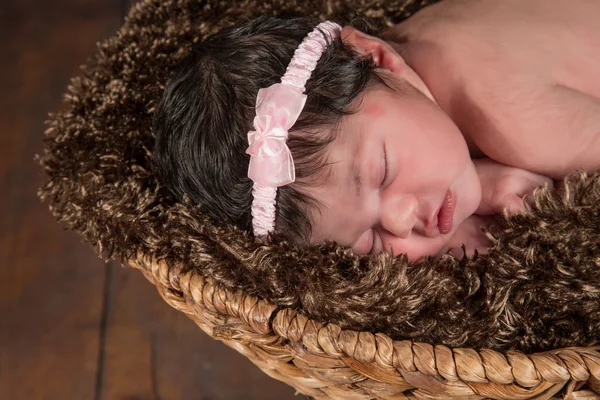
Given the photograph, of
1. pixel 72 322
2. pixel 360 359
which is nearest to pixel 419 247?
pixel 360 359

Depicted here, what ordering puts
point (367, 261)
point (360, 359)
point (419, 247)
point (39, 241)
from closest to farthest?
point (360, 359), point (367, 261), point (419, 247), point (39, 241)

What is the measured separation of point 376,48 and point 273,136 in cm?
32

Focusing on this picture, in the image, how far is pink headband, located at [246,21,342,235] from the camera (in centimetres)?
102

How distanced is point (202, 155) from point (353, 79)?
28 centimetres

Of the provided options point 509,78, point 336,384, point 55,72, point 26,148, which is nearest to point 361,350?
point 336,384

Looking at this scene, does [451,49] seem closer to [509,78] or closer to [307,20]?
[509,78]

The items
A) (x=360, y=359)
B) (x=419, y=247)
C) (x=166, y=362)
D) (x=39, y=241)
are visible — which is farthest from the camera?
(x=39, y=241)

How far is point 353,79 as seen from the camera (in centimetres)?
109

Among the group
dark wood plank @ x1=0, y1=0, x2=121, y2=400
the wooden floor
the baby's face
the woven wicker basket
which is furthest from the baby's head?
dark wood plank @ x1=0, y1=0, x2=121, y2=400

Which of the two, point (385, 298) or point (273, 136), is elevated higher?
point (273, 136)

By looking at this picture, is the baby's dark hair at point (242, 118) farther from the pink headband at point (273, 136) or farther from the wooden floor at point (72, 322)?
the wooden floor at point (72, 322)

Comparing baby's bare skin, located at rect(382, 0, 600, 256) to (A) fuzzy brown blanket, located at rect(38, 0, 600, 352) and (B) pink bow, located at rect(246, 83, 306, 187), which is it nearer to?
(A) fuzzy brown blanket, located at rect(38, 0, 600, 352)

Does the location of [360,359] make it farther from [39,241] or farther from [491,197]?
[39,241]

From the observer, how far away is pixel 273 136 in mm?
1015
